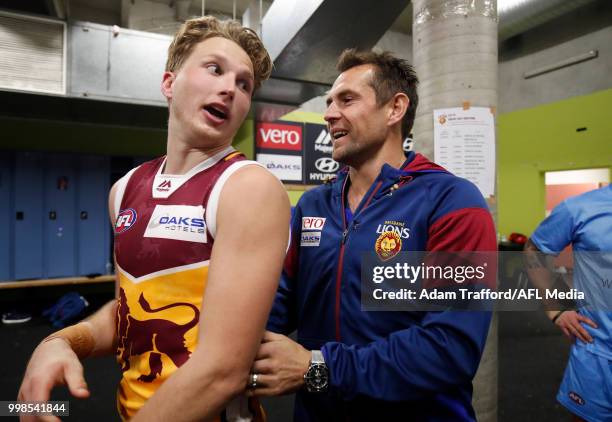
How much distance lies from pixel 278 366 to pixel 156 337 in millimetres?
258

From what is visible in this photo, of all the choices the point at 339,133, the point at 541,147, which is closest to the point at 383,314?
the point at 339,133

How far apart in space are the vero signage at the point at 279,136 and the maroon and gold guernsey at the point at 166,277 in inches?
161

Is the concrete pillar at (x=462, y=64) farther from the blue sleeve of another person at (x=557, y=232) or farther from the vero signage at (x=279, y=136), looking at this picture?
the vero signage at (x=279, y=136)

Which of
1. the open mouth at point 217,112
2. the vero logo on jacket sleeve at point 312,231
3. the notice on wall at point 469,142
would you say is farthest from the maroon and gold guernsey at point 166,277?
the notice on wall at point 469,142

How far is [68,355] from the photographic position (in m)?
0.73

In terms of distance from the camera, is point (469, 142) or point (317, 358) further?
point (469, 142)

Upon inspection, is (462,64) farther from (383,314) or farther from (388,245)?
(383,314)

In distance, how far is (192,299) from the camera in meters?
0.73

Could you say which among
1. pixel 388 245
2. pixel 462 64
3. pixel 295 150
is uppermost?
pixel 295 150

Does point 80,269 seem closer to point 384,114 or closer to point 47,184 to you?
point 47,184

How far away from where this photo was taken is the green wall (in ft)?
17.1

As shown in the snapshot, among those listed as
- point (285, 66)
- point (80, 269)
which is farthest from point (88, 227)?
point (285, 66)

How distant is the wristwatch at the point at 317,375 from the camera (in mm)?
800

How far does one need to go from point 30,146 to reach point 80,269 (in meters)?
1.57
